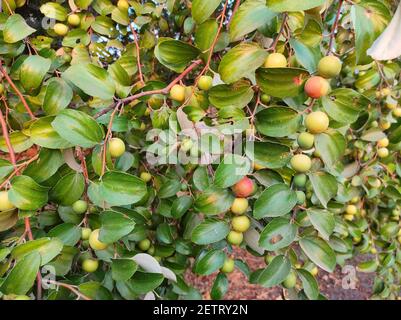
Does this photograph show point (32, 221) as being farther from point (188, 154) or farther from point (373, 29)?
point (373, 29)

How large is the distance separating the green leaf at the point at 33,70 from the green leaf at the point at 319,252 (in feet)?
2.16

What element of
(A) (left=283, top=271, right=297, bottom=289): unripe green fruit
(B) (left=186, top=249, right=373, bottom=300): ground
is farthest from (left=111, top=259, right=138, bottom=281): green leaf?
(B) (left=186, top=249, right=373, bottom=300): ground

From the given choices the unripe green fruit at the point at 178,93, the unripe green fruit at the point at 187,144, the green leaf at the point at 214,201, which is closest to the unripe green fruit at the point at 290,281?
the green leaf at the point at 214,201

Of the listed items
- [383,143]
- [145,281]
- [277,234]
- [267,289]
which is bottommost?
[267,289]

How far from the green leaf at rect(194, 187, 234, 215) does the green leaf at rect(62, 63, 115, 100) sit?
0.26 meters

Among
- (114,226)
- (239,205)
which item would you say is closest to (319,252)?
(239,205)

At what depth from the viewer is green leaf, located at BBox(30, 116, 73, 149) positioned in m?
0.64

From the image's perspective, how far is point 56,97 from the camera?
2.32 feet

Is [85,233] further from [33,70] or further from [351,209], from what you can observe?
[351,209]

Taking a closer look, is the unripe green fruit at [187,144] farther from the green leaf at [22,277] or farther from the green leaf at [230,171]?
the green leaf at [22,277]

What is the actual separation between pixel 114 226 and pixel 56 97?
281 mm

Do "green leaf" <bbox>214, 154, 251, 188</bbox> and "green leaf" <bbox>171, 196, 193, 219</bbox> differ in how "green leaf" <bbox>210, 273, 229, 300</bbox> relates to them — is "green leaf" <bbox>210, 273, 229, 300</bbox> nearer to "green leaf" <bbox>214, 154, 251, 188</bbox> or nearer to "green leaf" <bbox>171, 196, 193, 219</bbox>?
"green leaf" <bbox>171, 196, 193, 219</bbox>

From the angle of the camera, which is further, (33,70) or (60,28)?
(60,28)
